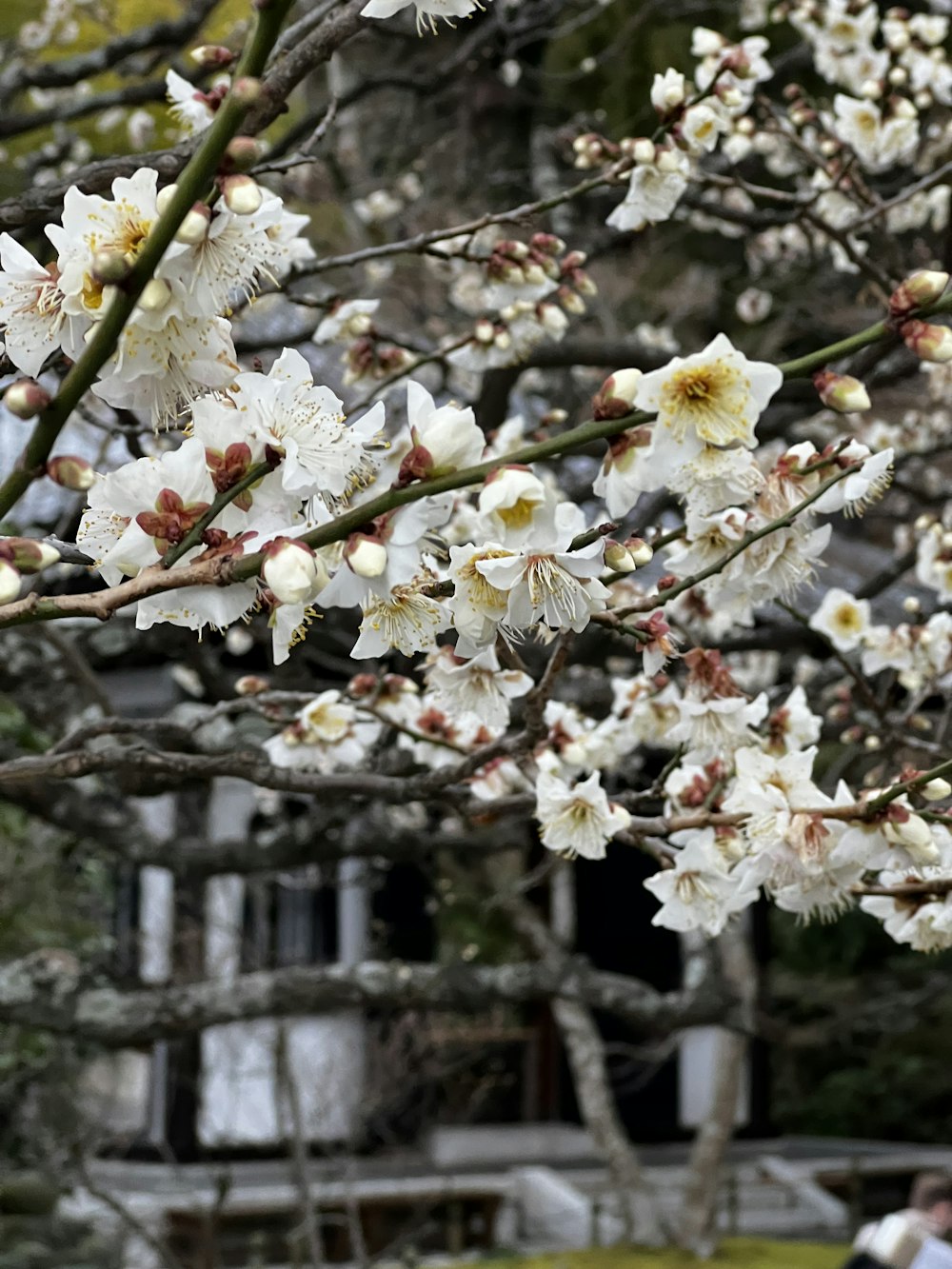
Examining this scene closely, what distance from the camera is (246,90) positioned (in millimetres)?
681

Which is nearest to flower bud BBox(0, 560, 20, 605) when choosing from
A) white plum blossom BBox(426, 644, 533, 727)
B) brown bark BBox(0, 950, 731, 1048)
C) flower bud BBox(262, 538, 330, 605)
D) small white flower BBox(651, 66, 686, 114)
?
flower bud BBox(262, 538, 330, 605)

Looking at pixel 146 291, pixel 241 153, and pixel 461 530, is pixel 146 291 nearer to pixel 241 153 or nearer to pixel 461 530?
pixel 241 153

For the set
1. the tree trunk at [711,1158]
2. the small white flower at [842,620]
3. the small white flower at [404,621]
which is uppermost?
the small white flower at [842,620]

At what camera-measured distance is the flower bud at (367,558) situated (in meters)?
0.84

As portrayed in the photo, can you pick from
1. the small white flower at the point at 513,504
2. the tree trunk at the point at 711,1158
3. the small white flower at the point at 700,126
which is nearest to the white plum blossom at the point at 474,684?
the small white flower at the point at 513,504

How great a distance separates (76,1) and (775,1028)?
5.36m

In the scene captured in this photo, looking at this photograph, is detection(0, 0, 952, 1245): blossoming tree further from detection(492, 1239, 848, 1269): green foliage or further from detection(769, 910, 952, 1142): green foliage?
detection(769, 910, 952, 1142): green foliage

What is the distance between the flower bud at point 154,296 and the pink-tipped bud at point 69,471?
101mm

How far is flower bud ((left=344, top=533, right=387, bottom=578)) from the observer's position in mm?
837

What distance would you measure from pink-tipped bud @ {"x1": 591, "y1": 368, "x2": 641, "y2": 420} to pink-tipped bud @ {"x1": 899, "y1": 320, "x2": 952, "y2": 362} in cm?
23

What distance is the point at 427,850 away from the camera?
3346mm

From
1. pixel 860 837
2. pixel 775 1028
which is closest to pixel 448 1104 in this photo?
pixel 775 1028

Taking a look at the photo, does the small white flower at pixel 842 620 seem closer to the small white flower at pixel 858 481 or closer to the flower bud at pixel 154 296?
the small white flower at pixel 858 481

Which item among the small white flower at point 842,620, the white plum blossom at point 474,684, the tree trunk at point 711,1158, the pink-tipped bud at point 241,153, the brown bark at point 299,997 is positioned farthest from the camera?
the tree trunk at point 711,1158
